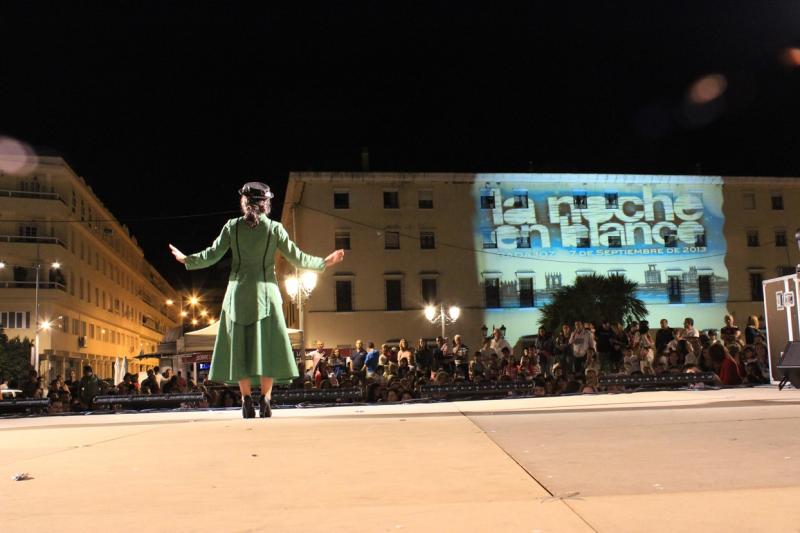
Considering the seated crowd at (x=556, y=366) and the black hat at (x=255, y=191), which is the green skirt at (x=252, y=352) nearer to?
the black hat at (x=255, y=191)

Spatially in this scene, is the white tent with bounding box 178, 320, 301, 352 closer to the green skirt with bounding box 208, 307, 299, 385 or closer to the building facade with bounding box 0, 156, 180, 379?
the green skirt with bounding box 208, 307, 299, 385

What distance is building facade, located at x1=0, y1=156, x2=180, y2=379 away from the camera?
5153 centimetres

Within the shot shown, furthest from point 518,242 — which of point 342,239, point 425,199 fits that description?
point 342,239

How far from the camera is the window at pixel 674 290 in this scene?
51156mm

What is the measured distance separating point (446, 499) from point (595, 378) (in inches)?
438

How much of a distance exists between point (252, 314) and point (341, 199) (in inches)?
1656

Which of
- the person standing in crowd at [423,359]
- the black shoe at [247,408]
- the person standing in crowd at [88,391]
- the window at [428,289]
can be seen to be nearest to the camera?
the black shoe at [247,408]

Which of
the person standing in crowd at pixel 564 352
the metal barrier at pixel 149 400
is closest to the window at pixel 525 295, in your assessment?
the person standing in crowd at pixel 564 352

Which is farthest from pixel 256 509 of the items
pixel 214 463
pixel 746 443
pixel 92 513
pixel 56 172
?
pixel 56 172

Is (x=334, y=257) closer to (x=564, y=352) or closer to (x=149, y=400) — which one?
(x=149, y=400)

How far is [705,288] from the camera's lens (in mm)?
51719

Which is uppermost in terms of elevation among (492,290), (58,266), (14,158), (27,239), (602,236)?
(14,158)

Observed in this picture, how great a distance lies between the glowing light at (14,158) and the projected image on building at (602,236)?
3230 centimetres

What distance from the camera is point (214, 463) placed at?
3369 mm
